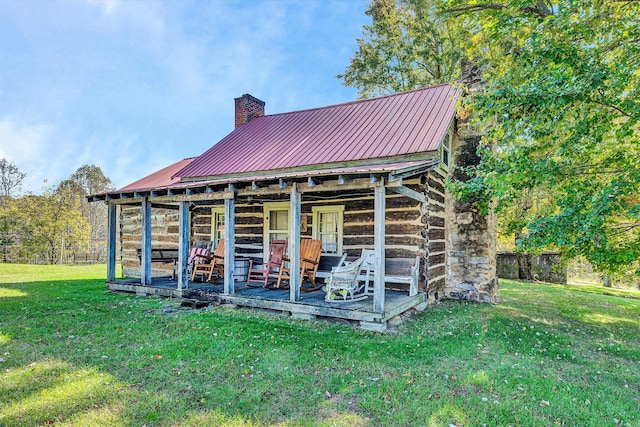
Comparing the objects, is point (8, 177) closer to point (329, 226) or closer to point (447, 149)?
point (329, 226)

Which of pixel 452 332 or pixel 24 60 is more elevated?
pixel 24 60

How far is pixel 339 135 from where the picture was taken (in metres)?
9.75

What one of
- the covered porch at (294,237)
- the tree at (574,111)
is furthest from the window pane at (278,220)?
the tree at (574,111)

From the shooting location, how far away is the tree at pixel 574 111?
17.4 ft

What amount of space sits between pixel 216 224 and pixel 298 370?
756cm

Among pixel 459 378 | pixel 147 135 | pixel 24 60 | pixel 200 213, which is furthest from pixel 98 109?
pixel 459 378

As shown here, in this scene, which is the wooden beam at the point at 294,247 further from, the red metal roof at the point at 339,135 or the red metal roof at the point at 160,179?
the red metal roof at the point at 160,179

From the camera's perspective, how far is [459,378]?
4.05 m

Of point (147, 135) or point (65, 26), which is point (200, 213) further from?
point (147, 135)

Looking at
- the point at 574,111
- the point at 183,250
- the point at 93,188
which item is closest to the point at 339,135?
the point at 183,250

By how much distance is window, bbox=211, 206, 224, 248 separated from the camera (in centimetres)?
1078

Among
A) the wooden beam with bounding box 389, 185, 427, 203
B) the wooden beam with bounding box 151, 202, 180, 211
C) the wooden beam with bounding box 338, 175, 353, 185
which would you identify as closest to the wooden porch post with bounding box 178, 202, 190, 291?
the wooden beam with bounding box 151, 202, 180, 211

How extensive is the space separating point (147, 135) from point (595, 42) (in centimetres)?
3627

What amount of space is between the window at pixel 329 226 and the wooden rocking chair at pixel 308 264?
2.76 ft
